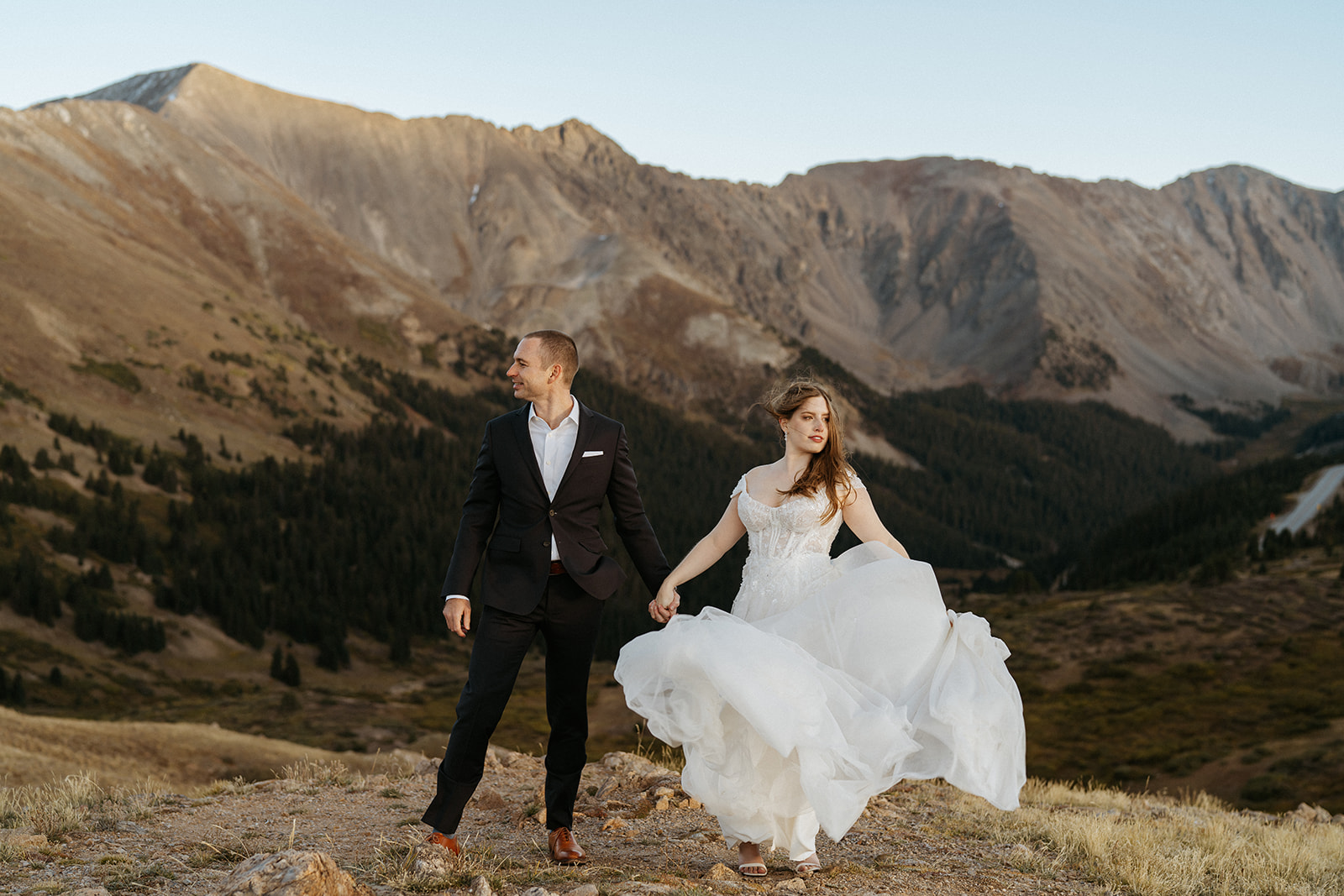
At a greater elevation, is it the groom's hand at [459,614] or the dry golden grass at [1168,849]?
the groom's hand at [459,614]

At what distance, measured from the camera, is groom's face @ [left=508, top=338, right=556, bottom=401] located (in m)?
8.19

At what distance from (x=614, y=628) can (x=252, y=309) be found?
353 ft

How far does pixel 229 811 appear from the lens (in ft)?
34.9

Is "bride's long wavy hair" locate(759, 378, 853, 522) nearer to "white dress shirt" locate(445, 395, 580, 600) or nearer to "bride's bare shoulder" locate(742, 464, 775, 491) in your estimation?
"bride's bare shoulder" locate(742, 464, 775, 491)

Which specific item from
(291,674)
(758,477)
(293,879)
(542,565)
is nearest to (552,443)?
(542,565)

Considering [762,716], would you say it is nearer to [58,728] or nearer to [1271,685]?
[58,728]

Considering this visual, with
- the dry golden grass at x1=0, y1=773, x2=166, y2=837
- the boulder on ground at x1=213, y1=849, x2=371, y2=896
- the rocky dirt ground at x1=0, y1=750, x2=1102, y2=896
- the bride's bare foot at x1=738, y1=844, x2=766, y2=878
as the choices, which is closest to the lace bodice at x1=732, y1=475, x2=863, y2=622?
the bride's bare foot at x1=738, y1=844, x2=766, y2=878

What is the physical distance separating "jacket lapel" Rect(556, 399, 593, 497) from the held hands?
1195mm

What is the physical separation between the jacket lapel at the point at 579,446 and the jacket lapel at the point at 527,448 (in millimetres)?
54

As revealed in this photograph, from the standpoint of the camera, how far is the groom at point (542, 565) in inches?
317

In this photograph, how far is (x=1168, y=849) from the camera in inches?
384

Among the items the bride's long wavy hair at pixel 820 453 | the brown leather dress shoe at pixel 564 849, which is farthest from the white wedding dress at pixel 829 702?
the brown leather dress shoe at pixel 564 849

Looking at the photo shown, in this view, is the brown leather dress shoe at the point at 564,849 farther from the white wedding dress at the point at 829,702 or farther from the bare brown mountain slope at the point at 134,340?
the bare brown mountain slope at the point at 134,340

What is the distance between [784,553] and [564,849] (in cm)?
306
